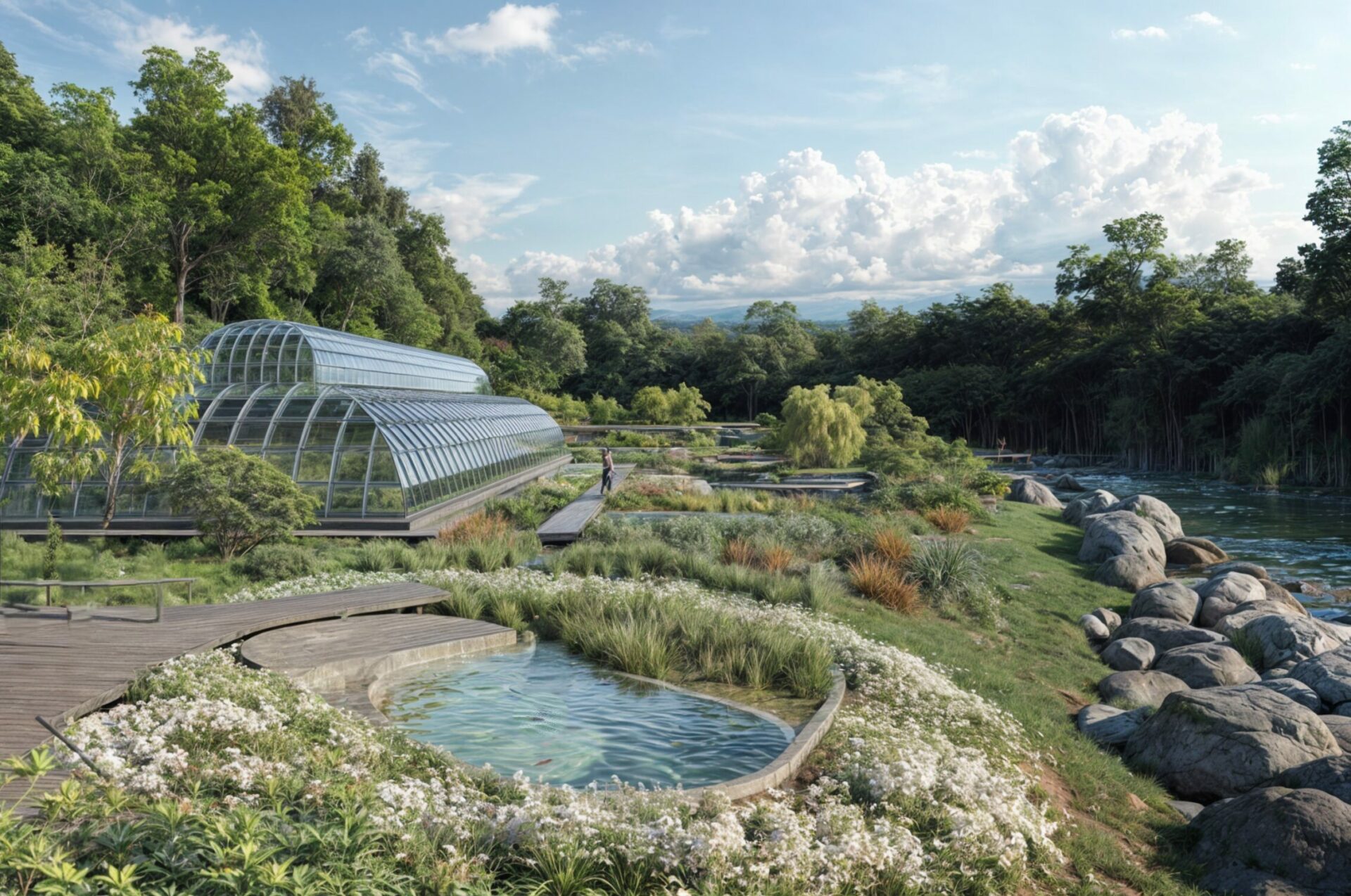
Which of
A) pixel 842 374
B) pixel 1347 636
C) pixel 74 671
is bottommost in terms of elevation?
pixel 1347 636

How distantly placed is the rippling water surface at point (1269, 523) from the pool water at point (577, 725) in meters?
17.1

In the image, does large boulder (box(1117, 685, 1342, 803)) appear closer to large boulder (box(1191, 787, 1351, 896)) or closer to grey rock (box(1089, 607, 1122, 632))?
large boulder (box(1191, 787, 1351, 896))

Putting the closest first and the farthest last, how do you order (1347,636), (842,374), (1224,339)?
(1347,636)
(1224,339)
(842,374)

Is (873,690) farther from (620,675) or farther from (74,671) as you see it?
(74,671)

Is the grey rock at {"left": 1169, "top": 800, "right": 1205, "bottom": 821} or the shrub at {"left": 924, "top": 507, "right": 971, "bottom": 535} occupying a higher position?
the shrub at {"left": 924, "top": 507, "right": 971, "bottom": 535}

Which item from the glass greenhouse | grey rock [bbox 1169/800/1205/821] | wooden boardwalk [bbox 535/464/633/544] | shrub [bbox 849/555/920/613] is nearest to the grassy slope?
grey rock [bbox 1169/800/1205/821]

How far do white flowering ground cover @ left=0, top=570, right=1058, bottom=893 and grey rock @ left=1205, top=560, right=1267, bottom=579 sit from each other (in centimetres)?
1362

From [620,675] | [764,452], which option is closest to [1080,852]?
[620,675]

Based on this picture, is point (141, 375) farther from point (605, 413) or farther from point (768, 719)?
point (605, 413)

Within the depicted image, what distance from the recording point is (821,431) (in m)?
32.3

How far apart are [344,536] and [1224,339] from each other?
45470mm

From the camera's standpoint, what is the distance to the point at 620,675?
331 inches

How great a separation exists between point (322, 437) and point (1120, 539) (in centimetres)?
1668

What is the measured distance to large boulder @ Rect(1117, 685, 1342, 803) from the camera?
7.49 meters
